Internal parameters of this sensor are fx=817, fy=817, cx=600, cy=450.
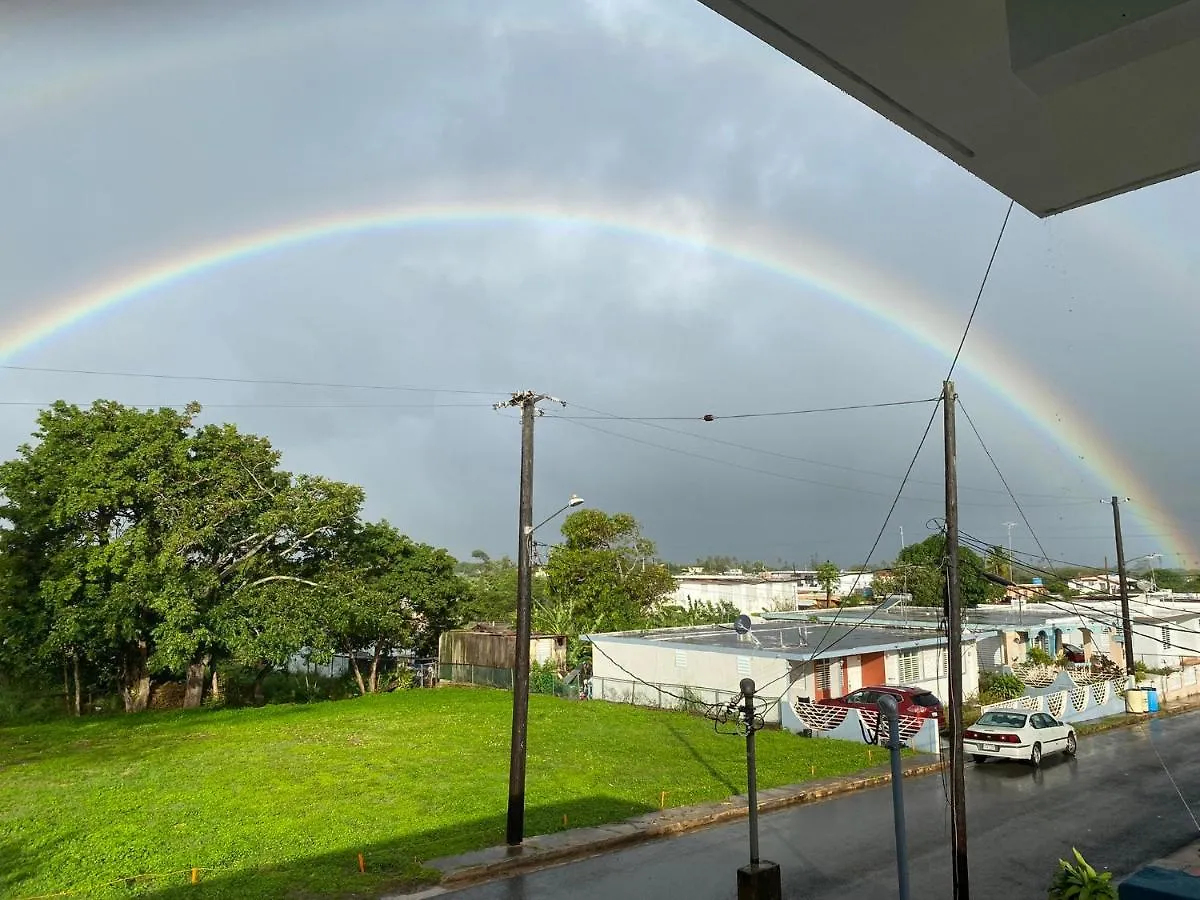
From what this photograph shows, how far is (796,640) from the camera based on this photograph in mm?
29312

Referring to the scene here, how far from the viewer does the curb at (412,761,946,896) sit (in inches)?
480

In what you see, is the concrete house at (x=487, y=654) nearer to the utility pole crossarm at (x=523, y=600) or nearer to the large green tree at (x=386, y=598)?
the large green tree at (x=386, y=598)

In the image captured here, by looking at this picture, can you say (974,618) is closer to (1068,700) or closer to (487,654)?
(1068,700)

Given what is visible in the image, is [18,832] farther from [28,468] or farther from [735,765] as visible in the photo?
[28,468]

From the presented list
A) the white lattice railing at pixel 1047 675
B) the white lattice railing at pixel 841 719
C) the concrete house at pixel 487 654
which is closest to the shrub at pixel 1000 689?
the white lattice railing at pixel 1047 675

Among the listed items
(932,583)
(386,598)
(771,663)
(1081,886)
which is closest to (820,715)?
(771,663)

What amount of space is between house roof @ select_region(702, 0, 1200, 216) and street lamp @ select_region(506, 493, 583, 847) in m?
12.2

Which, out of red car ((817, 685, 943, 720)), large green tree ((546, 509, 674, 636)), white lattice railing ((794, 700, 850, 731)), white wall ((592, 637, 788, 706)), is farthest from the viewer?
large green tree ((546, 509, 674, 636))

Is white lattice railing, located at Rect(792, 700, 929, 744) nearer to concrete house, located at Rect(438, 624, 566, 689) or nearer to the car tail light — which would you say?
the car tail light

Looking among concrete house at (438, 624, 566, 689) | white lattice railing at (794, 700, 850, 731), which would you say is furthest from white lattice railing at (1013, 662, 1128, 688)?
concrete house at (438, 624, 566, 689)

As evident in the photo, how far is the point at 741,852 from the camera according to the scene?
13.3 meters

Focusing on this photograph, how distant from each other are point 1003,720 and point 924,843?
29.8 ft

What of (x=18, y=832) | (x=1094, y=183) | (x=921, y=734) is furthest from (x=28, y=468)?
(x=1094, y=183)

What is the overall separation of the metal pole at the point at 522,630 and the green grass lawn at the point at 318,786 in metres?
0.81
